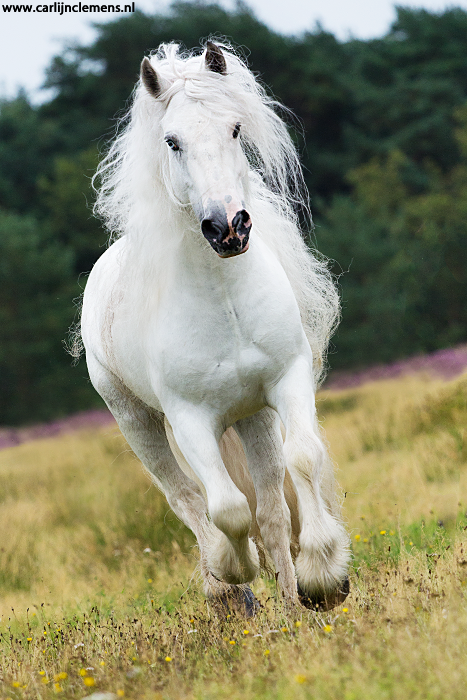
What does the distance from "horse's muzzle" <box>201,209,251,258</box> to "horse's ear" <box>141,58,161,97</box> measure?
0.84 metres

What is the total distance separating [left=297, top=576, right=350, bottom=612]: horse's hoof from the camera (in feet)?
11.5

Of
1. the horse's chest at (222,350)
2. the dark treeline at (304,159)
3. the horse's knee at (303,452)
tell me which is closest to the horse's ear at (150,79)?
the horse's chest at (222,350)

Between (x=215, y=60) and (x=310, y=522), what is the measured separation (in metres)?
2.13

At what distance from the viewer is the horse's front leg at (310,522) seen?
3.46 m

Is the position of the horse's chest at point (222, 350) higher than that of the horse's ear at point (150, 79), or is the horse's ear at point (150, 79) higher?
the horse's ear at point (150, 79)

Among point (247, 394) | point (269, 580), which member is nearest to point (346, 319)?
point (269, 580)

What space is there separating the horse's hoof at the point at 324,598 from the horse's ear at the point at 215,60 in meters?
2.35

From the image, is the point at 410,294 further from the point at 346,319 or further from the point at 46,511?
the point at 46,511

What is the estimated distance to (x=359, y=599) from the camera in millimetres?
3826

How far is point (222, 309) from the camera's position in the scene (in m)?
3.66

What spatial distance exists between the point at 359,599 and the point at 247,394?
1.11 meters

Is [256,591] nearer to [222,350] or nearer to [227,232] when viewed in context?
[222,350]

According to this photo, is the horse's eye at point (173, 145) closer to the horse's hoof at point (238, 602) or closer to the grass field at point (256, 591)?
the grass field at point (256, 591)

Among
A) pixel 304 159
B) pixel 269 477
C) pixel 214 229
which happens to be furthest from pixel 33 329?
pixel 214 229
